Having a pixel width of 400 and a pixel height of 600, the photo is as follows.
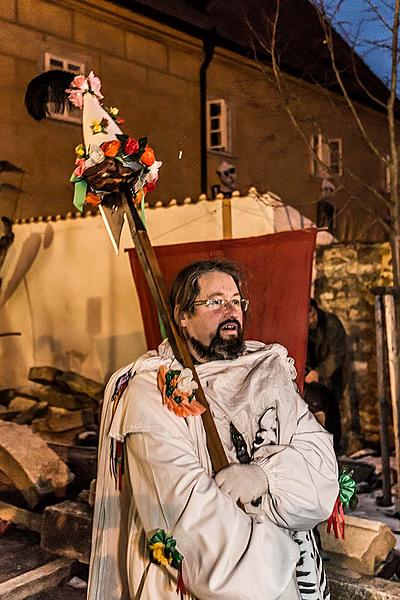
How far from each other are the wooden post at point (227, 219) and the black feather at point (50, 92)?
2.10 meters

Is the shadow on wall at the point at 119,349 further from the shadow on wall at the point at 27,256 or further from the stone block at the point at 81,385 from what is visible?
the shadow on wall at the point at 27,256

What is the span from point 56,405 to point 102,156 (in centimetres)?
639

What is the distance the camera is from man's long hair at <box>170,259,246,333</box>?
258 cm

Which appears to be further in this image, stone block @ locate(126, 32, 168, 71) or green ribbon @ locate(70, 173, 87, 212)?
stone block @ locate(126, 32, 168, 71)

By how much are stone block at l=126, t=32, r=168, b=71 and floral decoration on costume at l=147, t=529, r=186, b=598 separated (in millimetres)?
10458

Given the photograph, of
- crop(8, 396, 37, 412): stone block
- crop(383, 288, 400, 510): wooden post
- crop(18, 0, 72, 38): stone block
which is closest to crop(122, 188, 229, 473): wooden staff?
crop(383, 288, 400, 510): wooden post

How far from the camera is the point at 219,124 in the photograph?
42.8 ft

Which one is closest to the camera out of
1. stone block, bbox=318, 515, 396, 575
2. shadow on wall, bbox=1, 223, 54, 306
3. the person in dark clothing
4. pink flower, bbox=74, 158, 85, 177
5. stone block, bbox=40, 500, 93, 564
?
pink flower, bbox=74, 158, 85, 177

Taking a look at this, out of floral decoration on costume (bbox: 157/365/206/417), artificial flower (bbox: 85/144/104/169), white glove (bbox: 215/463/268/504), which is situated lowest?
white glove (bbox: 215/463/268/504)

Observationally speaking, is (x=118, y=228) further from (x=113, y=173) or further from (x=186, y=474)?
(x=186, y=474)

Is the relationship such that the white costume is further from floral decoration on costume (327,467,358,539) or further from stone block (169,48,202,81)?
stone block (169,48,202,81)

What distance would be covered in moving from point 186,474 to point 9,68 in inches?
358

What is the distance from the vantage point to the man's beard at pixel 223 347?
8.19 feet

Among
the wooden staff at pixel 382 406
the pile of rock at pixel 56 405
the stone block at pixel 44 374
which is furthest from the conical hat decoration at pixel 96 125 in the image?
the stone block at pixel 44 374
